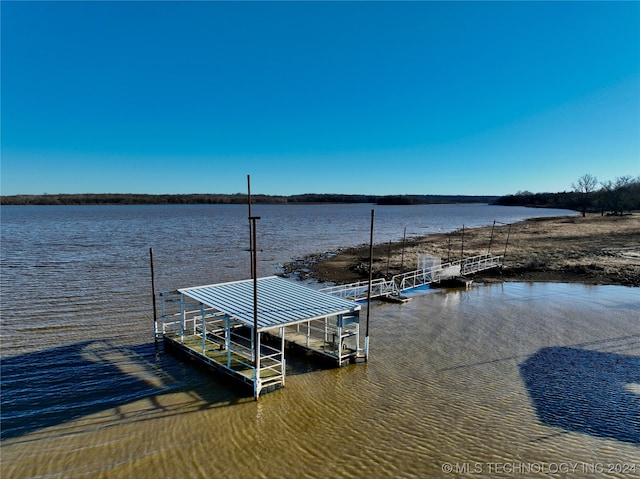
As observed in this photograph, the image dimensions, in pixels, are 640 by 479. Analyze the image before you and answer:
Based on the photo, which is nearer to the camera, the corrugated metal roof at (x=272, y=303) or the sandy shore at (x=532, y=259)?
the corrugated metal roof at (x=272, y=303)

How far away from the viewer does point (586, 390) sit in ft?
43.0

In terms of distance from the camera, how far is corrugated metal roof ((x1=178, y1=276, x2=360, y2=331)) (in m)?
13.2

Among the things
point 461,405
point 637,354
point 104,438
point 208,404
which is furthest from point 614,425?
point 104,438

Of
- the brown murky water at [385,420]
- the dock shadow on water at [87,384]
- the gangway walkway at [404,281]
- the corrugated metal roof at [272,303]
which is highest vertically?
the corrugated metal roof at [272,303]

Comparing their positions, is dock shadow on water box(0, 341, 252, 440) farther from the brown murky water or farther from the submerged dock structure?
the submerged dock structure

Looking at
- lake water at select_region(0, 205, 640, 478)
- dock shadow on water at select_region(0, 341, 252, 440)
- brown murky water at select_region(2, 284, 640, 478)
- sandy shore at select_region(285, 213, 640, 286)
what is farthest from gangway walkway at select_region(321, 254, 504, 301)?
dock shadow on water at select_region(0, 341, 252, 440)

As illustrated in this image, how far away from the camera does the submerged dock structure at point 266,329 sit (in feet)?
42.5

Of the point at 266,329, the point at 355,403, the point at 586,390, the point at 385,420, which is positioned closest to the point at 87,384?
the point at 266,329

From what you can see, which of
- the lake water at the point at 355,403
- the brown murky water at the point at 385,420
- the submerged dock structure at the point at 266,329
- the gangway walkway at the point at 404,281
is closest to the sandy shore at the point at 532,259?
the gangway walkway at the point at 404,281

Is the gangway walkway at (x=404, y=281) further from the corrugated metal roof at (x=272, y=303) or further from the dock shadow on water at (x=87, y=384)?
the dock shadow on water at (x=87, y=384)

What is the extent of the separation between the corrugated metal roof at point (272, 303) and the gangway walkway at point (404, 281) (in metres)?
6.58

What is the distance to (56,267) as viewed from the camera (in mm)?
34906

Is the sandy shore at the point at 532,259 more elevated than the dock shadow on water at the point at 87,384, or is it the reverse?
the sandy shore at the point at 532,259

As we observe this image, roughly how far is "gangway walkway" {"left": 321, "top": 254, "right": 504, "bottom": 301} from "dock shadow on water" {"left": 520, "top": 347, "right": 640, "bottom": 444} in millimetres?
11068
